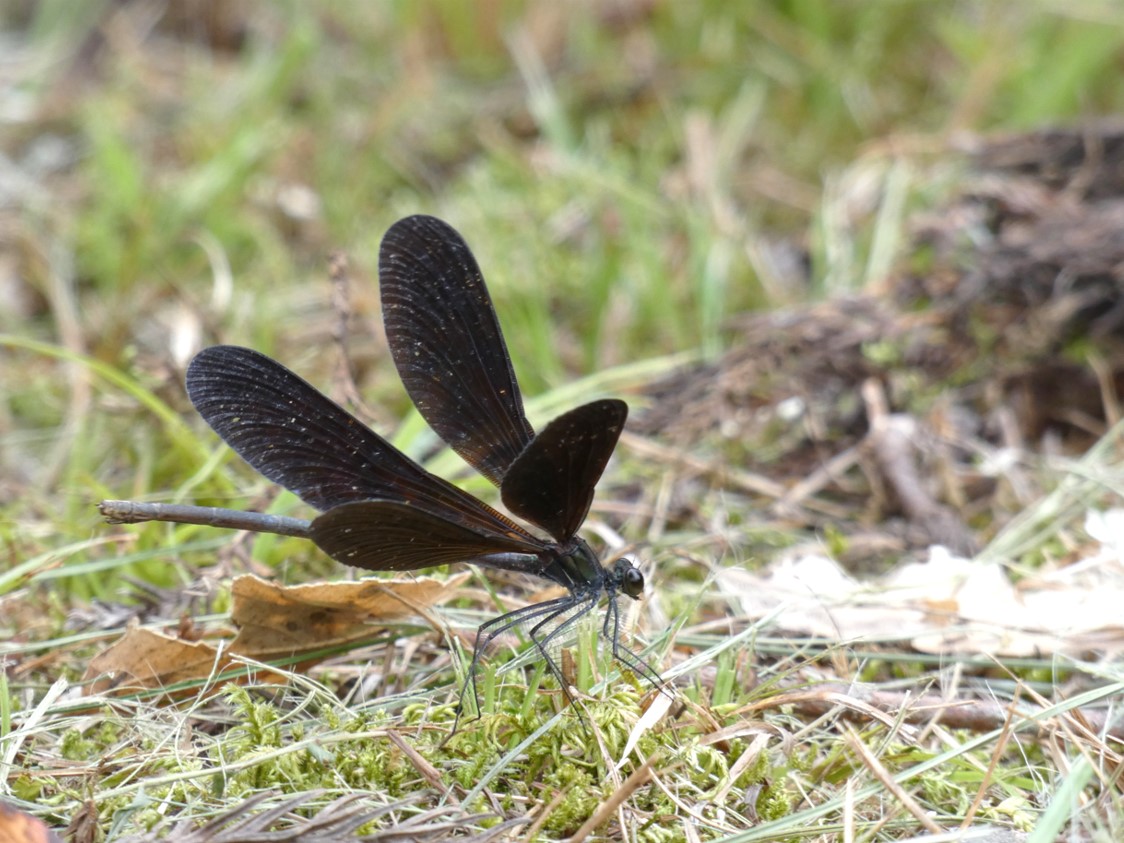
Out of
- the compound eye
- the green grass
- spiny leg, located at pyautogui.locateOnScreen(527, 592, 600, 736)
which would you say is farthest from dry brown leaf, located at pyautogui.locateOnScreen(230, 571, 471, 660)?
the compound eye

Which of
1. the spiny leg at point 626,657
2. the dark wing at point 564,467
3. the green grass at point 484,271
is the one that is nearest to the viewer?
the dark wing at point 564,467

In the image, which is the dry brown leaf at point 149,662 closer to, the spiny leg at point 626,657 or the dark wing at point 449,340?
the dark wing at point 449,340

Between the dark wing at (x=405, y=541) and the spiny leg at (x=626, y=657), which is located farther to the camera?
the spiny leg at (x=626, y=657)

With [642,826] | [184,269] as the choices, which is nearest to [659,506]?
[642,826]

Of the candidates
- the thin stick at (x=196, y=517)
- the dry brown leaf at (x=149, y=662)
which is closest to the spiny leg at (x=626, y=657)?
the thin stick at (x=196, y=517)

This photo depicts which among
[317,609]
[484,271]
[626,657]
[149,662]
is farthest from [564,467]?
[484,271]

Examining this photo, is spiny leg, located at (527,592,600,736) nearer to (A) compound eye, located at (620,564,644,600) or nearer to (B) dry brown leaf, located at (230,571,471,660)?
(A) compound eye, located at (620,564,644,600)
